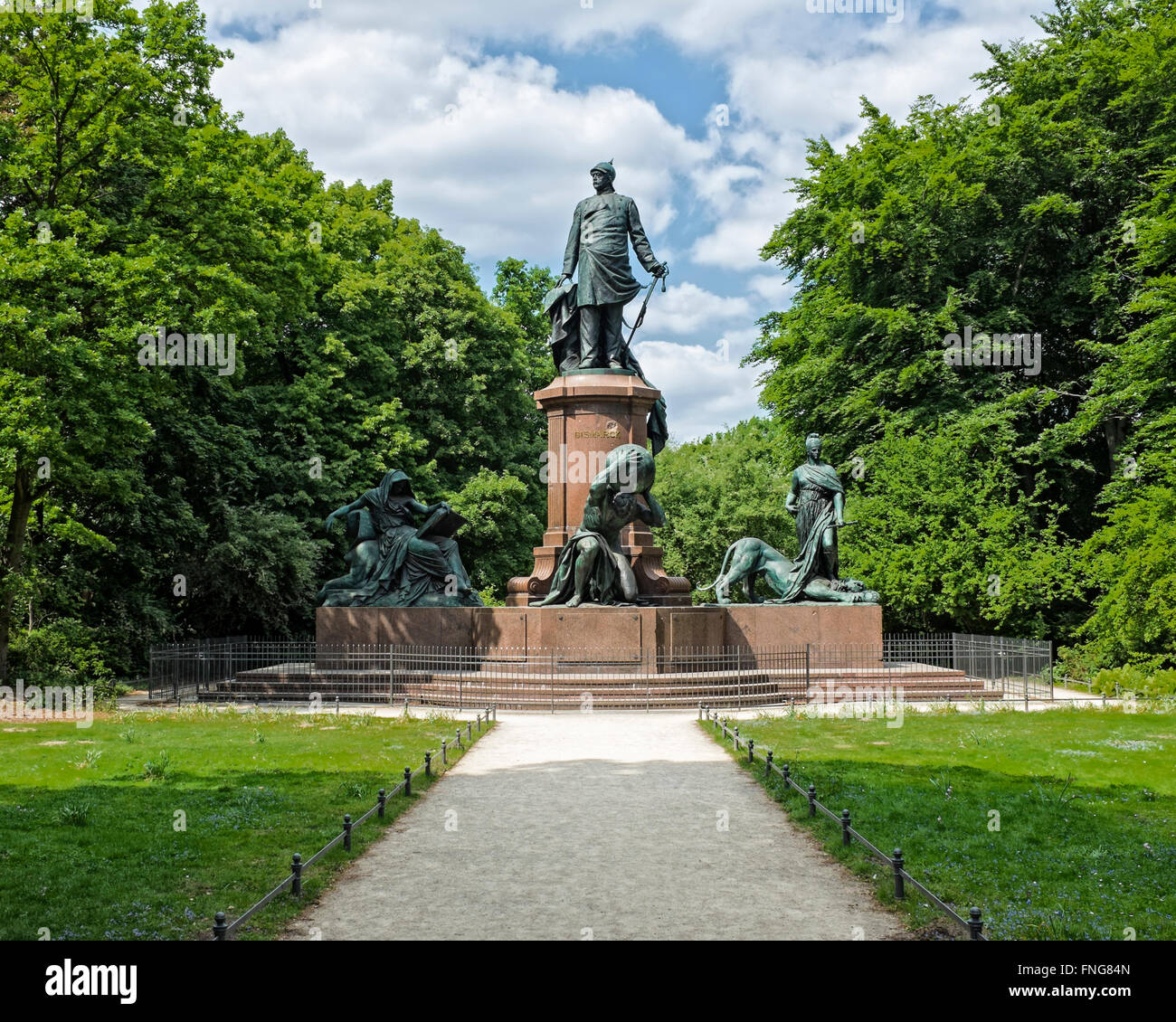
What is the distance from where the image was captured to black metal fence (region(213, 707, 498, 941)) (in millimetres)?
5914

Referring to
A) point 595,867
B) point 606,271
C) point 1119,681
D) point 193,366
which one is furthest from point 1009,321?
point 595,867

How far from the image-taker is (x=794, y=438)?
34812 millimetres

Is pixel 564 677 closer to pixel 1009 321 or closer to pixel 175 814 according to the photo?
pixel 175 814

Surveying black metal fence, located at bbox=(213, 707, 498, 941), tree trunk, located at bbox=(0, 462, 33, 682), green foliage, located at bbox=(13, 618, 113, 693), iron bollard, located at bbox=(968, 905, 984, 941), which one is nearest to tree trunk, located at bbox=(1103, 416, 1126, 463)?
black metal fence, located at bbox=(213, 707, 498, 941)

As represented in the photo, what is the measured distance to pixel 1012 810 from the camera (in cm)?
961

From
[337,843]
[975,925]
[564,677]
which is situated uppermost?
[975,925]

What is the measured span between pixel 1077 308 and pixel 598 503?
1800cm

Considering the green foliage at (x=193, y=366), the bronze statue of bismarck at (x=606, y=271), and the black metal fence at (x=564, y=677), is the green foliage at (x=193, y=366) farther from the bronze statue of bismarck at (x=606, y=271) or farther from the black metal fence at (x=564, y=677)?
the bronze statue of bismarck at (x=606, y=271)

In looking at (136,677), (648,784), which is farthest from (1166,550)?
(136,677)

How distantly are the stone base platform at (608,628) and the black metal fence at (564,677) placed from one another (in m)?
0.14

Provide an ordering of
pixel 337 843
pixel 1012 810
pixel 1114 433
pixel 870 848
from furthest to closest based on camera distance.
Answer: pixel 1114 433
pixel 1012 810
pixel 337 843
pixel 870 848

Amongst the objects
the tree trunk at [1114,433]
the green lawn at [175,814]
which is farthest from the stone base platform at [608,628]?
the tree trunk at [1114,433]

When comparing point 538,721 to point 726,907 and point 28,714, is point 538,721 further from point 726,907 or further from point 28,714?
point 726,907

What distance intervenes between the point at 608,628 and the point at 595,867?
1123cm
